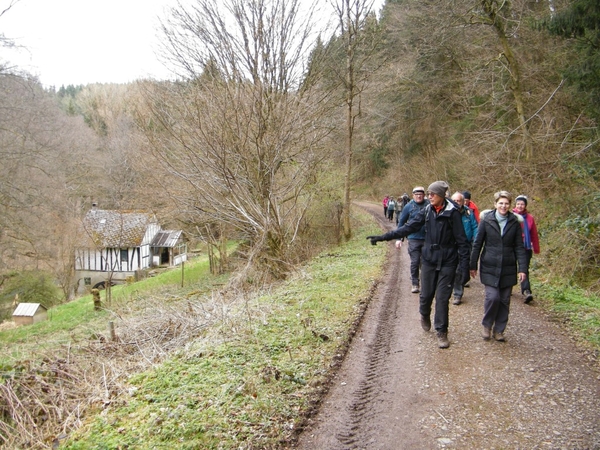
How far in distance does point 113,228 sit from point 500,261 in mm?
34867

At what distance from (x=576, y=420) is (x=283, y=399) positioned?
8.28 feet

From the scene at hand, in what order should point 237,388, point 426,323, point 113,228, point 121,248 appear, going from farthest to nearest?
point 121,248 → point 113,228 → point 426,323 → point 237,388

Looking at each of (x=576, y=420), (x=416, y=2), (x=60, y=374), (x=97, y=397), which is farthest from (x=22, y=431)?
(x=416, y=2)

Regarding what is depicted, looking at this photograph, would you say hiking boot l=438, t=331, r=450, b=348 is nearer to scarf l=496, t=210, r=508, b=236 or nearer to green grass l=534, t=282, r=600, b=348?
scarf l=496, t=210, r=508, b=236

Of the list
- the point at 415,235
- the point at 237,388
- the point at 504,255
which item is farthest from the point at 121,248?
the point at 504,255

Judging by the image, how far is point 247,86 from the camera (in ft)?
40.0

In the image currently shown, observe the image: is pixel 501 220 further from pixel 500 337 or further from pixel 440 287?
pixel 500 337

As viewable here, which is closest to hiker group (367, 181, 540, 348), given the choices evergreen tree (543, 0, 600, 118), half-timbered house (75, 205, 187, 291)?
evergreen tree (543, 0, 600, 118)

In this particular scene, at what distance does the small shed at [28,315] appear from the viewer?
2109 centimetres

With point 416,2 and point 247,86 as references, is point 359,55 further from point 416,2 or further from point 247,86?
point 247,86

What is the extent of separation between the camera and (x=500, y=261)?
5.09 metres

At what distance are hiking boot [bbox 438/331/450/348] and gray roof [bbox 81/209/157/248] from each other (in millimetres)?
29478

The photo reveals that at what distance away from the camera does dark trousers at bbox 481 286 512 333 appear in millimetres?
5117

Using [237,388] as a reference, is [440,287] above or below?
above
